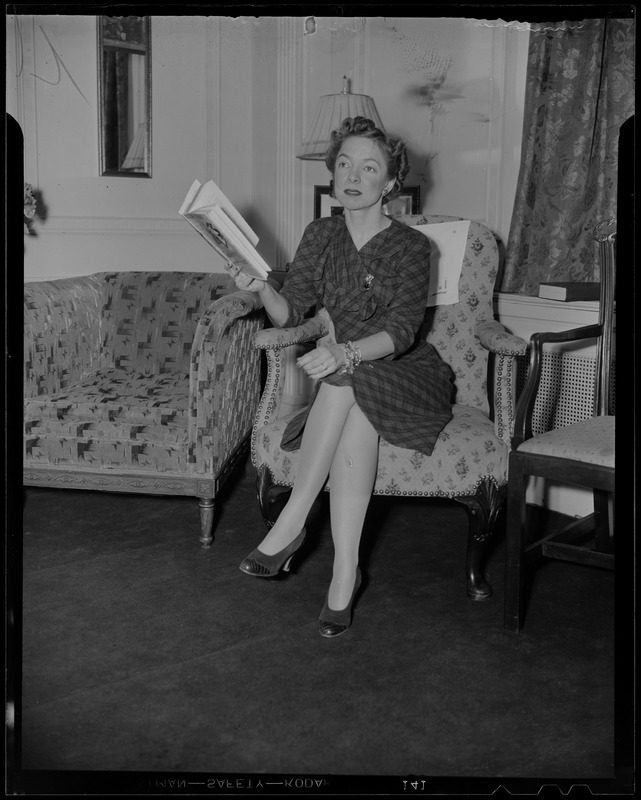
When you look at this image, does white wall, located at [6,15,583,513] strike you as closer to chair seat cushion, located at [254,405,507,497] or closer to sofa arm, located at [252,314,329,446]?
sofa arm, located at [252,314,329,446]

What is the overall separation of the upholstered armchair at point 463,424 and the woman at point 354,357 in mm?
69

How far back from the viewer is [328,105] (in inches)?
138

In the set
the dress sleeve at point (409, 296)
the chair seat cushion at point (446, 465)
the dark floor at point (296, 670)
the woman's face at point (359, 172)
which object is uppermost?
the woman's face at point (359, 172)

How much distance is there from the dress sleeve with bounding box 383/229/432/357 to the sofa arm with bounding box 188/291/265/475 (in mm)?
594

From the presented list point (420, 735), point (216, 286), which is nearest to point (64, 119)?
point (216, 286)

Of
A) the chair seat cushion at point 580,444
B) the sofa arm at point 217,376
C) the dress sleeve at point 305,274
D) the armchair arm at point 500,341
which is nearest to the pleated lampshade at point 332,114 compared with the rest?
the sofa arm at point 217,376

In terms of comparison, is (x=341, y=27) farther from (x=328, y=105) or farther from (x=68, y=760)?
(x=68, y=760)

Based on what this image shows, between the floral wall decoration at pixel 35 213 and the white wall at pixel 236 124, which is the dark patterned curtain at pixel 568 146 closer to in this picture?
the white wall at pixel 236 124

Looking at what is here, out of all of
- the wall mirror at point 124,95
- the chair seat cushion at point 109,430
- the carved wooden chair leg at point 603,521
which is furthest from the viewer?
the wall mirror at point 124,95

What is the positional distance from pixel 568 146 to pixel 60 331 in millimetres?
1976

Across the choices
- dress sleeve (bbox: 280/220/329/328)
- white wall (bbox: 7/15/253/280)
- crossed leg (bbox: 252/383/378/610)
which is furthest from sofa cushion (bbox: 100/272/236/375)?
crossed leg (bbox: 252/383/378/610)

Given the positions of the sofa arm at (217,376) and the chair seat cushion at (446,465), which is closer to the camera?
the chair seat cushion at (446,465)

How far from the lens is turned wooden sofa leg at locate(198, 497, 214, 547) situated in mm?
2957

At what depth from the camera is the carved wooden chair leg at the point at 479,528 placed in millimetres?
2535
